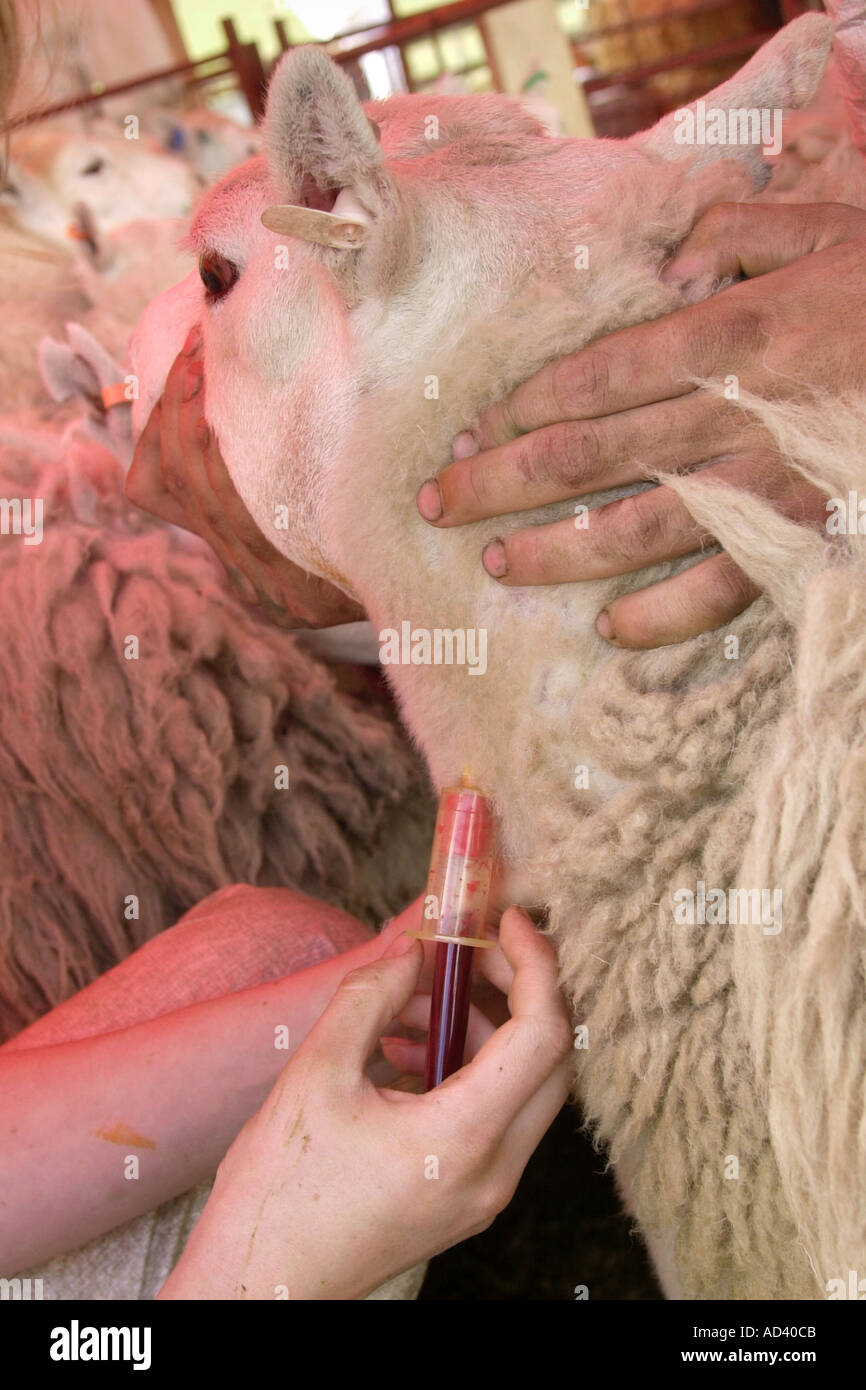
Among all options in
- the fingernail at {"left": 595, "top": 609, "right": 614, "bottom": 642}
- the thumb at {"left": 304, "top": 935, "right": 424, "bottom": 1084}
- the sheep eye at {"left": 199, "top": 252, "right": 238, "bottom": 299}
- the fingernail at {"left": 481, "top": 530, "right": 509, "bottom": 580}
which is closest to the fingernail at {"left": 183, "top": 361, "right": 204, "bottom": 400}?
the sheep eye at {"left": 199, "top": 252, "right": 238, "bottom": 299}

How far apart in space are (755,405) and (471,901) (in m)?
0.43

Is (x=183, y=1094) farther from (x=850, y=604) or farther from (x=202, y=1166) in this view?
(x=850, y=604)

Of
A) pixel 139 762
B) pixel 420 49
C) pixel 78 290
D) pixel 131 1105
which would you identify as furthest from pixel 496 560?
pixel 420 49

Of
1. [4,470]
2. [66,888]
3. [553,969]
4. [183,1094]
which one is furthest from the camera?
[4,470]

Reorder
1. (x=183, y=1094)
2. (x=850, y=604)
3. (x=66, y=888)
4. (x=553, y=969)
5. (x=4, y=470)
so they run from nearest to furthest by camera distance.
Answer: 1. (x=850, y=604)
2. (x=553, y=969)
3. (x=183, y=1094)
4. (x=66, y=888)
5. (x=4, y=470)

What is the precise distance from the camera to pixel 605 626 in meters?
0.91

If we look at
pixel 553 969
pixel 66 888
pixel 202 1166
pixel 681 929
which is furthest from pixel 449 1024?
pixel 66 888

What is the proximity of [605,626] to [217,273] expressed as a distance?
52 cm

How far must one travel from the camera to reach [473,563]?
97 cm

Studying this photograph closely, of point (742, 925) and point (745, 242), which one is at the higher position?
point (745, 242)

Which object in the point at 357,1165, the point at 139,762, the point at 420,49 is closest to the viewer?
the point at 357,1165

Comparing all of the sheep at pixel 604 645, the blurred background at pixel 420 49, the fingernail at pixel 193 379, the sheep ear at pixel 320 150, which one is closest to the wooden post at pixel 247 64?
the blurred background at pixel 420 49
